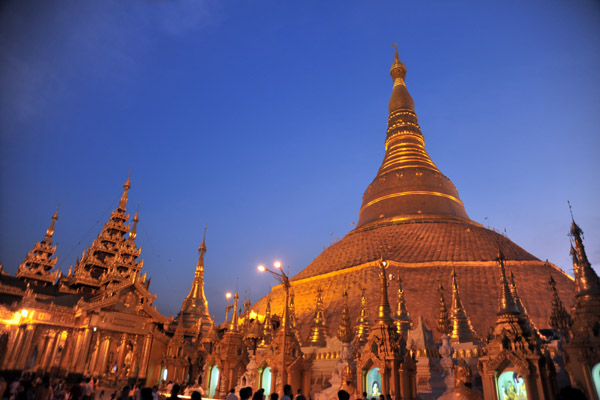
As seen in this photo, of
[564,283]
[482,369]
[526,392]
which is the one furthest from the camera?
[564,283]

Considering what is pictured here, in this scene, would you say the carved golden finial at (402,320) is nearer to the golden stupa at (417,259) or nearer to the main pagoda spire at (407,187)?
the golden stupa at (417,259)

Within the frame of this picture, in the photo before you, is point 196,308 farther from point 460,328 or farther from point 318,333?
point 460,328

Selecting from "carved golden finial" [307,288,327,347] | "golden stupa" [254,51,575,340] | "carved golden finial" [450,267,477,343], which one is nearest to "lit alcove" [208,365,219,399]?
"carved golden finial" [307,288,327,347]

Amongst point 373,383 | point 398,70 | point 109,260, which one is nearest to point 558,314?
point 373,383

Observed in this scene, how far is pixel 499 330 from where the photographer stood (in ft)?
36.4

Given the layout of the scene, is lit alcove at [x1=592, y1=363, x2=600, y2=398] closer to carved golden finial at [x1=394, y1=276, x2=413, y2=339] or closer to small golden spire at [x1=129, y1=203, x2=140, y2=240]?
carved golden finial at [x1=394, y1=276, x2=413, y2=339]

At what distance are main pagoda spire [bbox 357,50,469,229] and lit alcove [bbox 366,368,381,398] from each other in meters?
27.8

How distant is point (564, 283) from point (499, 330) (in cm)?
2026

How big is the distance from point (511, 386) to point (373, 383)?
3.74 meters

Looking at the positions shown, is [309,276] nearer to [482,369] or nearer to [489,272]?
[489,272]

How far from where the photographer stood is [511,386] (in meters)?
10.4

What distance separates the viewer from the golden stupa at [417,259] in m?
25.6

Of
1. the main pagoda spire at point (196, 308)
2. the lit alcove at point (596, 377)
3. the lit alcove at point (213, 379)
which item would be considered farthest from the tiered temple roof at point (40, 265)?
the lit alcove at point (596, 377)

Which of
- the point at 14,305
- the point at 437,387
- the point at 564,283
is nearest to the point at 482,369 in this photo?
the point at 437,387
